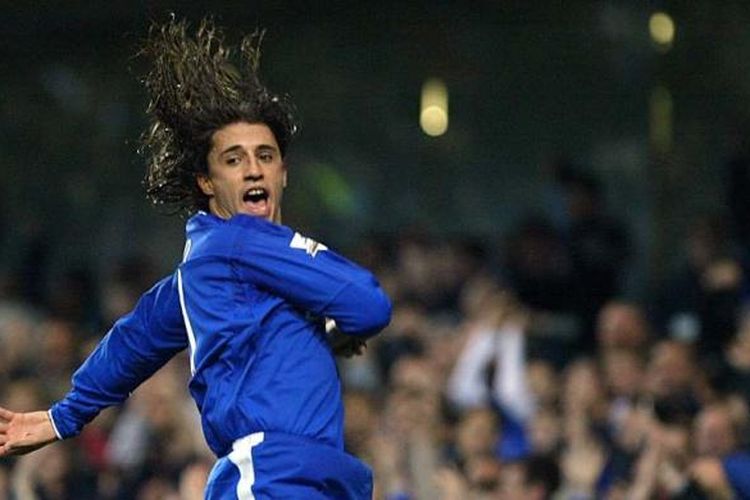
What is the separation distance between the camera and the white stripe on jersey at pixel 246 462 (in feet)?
14.7

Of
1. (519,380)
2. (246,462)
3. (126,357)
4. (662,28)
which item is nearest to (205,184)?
(126,357)

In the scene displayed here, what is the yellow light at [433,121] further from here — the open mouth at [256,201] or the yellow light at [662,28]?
the open mouth at [256,201]

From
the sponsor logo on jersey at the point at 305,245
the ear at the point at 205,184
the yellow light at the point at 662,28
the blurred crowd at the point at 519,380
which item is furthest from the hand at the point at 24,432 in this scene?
the yellow light at the point at 662,28

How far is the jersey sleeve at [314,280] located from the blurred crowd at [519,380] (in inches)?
119

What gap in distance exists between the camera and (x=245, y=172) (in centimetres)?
464

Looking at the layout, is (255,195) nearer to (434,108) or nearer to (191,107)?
(191,107)

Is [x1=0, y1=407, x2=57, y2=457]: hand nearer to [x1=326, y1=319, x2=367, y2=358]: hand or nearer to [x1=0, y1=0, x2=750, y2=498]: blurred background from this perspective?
[x1=326, y1=319, x2=367, y2=358]: hand

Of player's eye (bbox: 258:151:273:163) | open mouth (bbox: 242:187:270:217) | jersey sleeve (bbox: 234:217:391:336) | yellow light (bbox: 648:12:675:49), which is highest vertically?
yellow light (bbox: 648:12:675:49)

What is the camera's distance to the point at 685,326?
9.41m

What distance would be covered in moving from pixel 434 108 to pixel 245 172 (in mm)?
7299

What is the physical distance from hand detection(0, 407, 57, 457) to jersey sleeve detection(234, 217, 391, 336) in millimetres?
680

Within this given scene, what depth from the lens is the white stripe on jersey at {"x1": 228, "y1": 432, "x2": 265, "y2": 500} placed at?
4.47m

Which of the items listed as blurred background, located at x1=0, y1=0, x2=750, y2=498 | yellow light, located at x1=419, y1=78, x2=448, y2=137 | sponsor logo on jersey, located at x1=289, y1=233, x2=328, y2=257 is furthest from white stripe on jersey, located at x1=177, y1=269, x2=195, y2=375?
yellow light, located at x1=419, y1=78, x2=448, y2=137

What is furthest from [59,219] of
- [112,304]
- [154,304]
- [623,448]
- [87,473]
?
[154,304]
